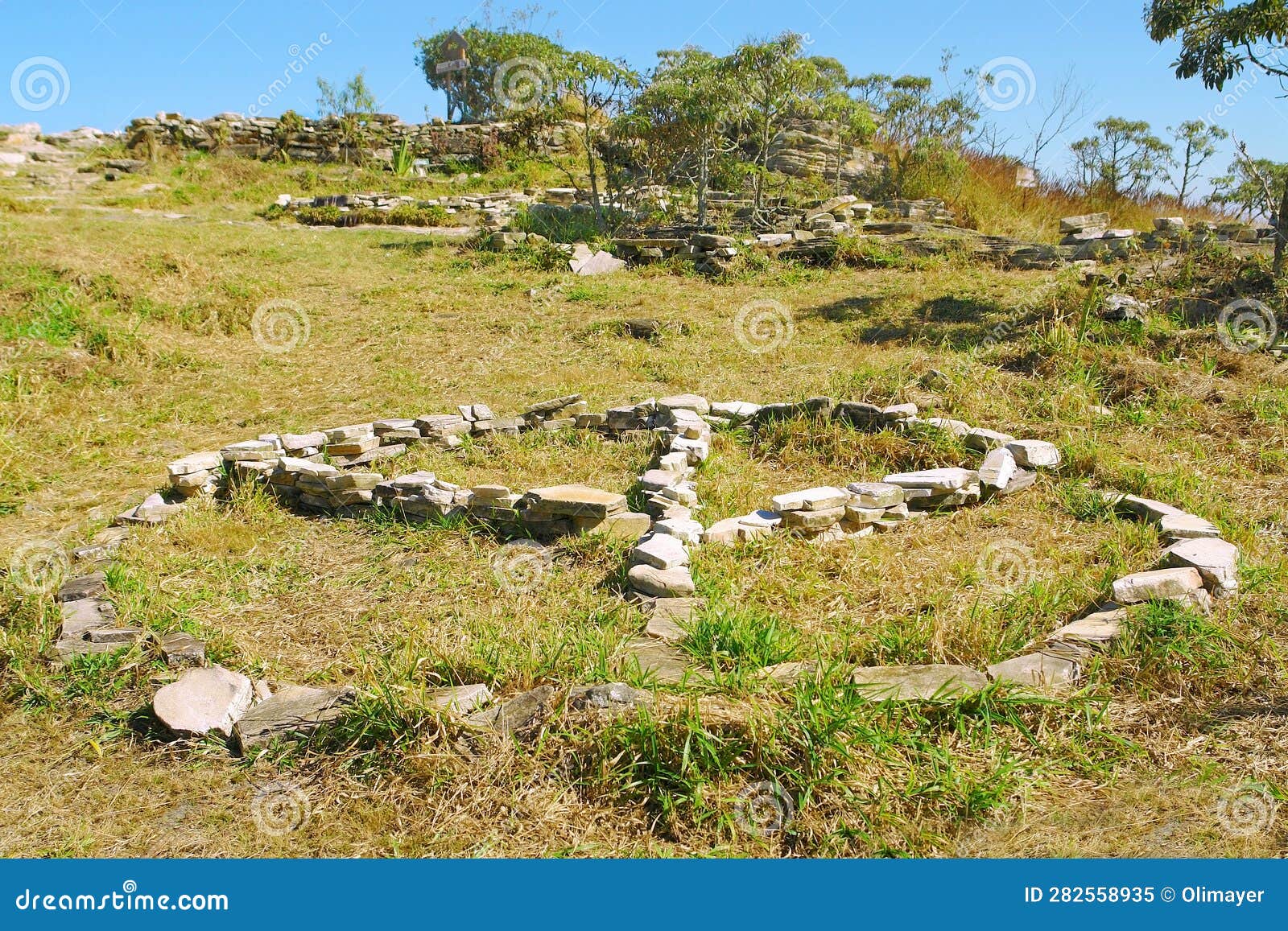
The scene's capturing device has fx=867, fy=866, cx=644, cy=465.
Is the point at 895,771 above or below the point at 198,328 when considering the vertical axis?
below

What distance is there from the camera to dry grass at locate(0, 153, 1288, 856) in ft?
9.07

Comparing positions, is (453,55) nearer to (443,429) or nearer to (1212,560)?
(443,429)

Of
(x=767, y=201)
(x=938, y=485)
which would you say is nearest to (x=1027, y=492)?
(x=938, y=485)

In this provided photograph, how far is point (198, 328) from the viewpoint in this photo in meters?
8.91

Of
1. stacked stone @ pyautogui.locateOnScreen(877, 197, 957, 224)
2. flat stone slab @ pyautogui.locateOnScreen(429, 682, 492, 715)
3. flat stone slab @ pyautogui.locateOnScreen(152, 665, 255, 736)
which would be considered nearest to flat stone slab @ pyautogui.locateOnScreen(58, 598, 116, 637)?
flat stone slab @ pyautogui.locateOnScreen(152, 665, 255, 736)

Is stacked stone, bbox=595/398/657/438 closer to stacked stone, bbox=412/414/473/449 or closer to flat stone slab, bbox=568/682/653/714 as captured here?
stacked stone, bbox=412/414/473/449

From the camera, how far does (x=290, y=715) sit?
127 inches

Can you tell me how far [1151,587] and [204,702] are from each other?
12.8ft

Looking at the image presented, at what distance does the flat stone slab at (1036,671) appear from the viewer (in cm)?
322

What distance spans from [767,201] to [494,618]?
12253mm

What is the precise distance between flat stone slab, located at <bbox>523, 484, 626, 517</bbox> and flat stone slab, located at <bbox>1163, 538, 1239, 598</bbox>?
8.80 feet

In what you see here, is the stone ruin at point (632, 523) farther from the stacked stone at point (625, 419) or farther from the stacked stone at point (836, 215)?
the stacked stone at point (836, 215)

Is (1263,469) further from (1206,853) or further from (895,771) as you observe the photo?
(895,771)

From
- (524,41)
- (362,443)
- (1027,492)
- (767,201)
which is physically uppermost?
(524,41)
